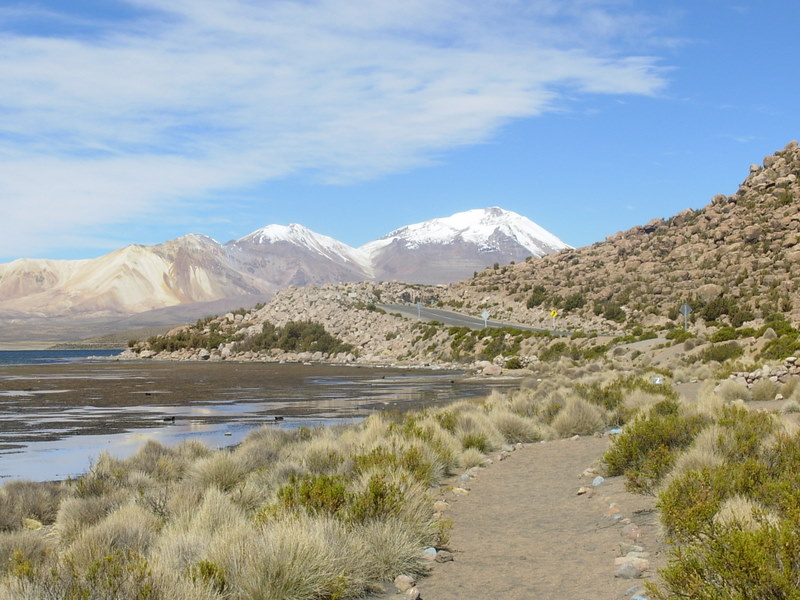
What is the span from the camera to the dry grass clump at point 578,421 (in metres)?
19.2

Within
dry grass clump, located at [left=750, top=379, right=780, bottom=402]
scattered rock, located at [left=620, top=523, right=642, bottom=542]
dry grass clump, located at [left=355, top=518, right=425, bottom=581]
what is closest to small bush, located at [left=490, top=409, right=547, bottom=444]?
dry grass clump, located at [left=750, top=379, right=780, bottom=402]

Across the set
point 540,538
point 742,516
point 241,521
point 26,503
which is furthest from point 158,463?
point 742,516

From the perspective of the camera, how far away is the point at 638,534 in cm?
866

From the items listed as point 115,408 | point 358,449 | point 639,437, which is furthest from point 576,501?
point 115,408

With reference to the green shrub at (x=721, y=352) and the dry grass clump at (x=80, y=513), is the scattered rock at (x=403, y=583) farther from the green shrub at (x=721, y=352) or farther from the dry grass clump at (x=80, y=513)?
the green shrub at (x=721, y=352)

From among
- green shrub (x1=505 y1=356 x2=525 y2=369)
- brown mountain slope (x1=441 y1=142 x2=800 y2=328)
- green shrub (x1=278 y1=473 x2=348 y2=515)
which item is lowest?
green shrub (x1=505 y1=356 x2=525 y2=369)

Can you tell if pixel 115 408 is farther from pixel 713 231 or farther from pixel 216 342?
pixel 713 231

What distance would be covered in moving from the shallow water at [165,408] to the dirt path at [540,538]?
27.3 ft

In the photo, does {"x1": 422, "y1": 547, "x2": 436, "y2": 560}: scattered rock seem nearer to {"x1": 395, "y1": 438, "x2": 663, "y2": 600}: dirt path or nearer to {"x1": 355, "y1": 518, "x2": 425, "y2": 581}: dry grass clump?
{"x1": 355, "y1": 518, "x2": 425, "y2": 581}: dry grass clump

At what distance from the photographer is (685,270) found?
78000 millimetres

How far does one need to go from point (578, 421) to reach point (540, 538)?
10533 mm

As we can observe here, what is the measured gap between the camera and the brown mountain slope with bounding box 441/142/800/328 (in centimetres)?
6244

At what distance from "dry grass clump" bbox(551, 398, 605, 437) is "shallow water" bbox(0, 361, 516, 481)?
22.8 ft

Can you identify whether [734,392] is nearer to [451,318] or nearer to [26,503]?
[26,503]
